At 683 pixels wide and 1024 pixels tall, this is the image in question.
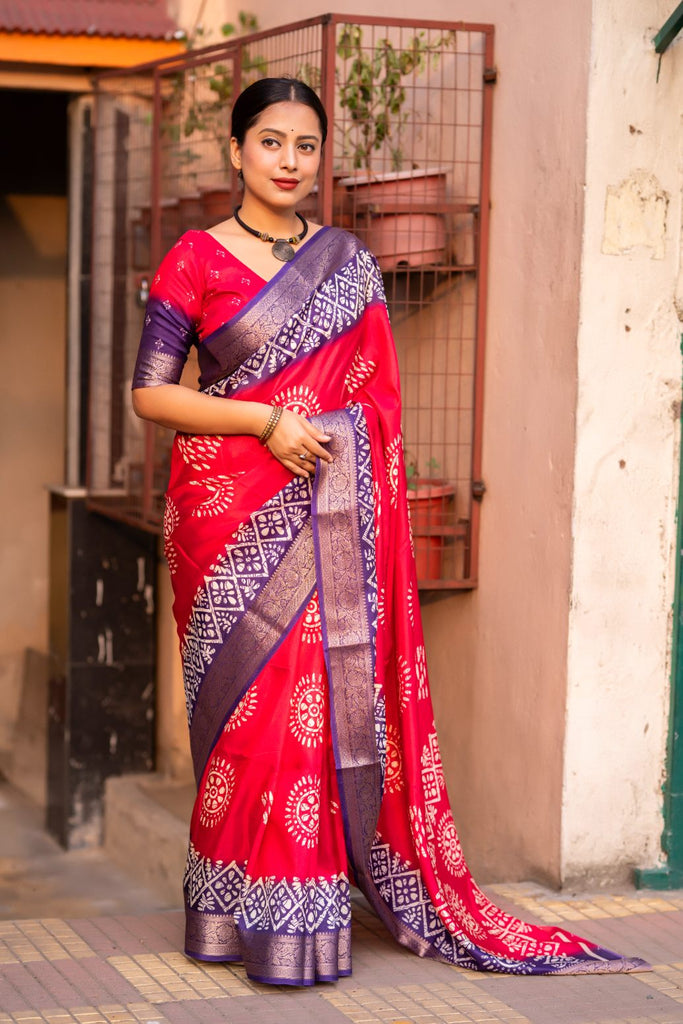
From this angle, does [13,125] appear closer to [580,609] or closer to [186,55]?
[186,55]

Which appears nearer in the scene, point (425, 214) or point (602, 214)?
point (602, 214)

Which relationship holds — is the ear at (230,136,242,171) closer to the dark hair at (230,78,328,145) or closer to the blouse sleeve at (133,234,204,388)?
the dark hair at (230,78,328,145)

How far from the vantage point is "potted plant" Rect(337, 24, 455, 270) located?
4594mm

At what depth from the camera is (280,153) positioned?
11.1 feet

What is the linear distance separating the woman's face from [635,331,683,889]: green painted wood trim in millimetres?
1462

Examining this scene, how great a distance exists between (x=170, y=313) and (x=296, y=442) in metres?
0.41

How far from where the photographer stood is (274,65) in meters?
5.36

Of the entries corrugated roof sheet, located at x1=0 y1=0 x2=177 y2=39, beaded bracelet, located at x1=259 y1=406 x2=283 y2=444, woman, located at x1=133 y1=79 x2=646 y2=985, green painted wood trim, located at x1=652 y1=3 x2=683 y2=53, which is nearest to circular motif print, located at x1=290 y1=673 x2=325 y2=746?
woman, located at x1=133 y1=79 x2=646 y2=985

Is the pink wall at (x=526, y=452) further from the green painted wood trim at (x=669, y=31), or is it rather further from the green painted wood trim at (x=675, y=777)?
the green painted wood trim at (x=675, y=777)

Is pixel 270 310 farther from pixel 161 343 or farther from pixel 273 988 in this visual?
pixel 273 988

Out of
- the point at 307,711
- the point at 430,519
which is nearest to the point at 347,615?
the point at 307,711

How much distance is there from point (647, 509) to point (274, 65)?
7.34 feet

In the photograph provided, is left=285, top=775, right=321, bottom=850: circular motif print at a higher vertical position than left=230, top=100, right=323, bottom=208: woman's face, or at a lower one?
lower

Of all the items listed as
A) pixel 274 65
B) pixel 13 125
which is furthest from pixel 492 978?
pixel 13 125
